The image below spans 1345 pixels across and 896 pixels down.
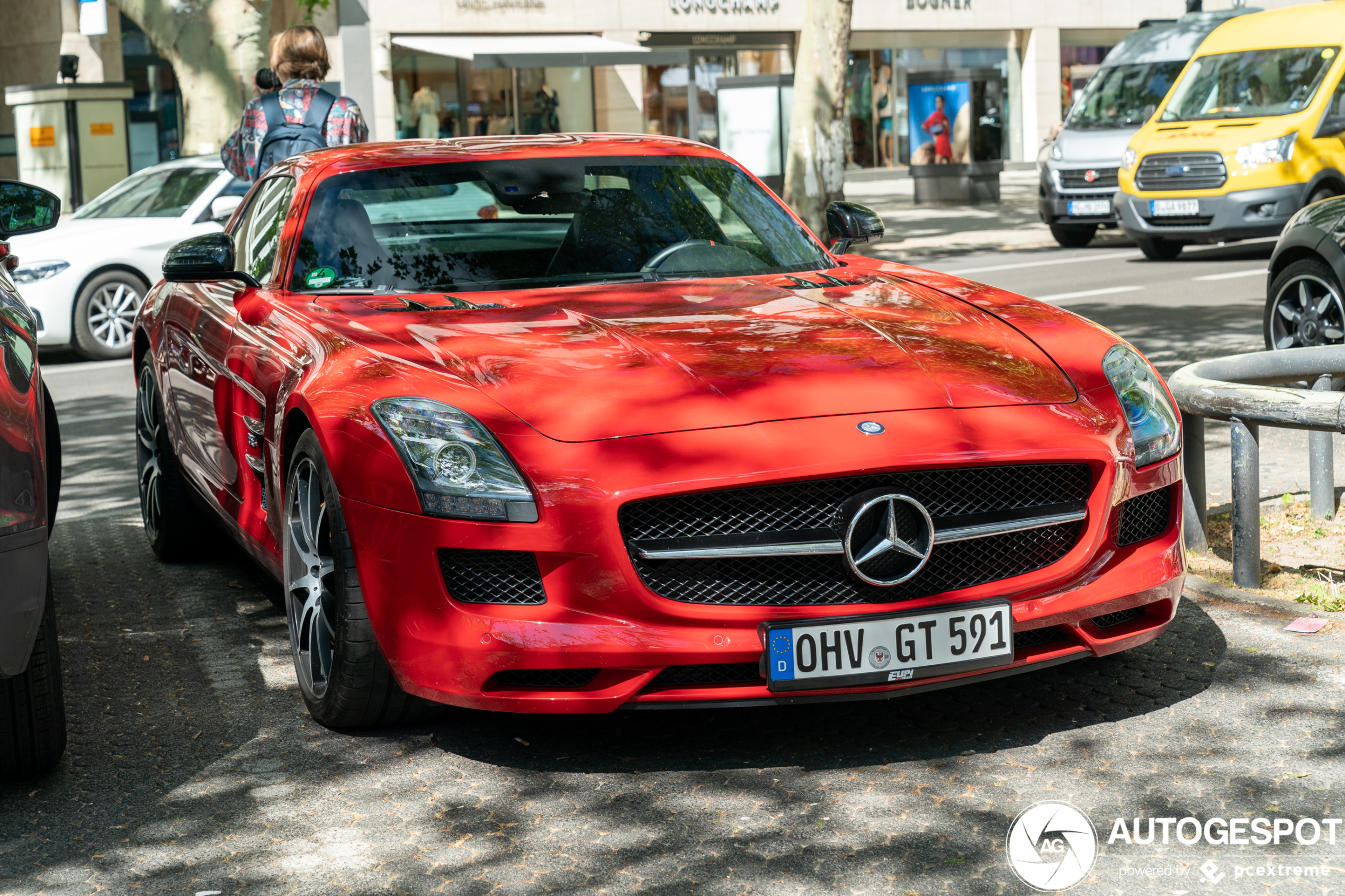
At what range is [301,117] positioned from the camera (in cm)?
888

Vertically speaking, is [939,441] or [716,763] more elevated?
[939,441]

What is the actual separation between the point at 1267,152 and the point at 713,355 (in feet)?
45.7

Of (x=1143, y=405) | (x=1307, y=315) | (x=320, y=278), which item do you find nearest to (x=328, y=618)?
(x=320, y=278)

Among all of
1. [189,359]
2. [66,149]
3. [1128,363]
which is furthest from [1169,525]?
[66,149]

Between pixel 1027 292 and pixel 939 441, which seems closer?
pixel 939 441

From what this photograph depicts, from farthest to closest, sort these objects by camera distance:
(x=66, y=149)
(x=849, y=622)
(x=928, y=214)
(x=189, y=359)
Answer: (x=928, y=214) → (x=66, y=149) → (x=189, y=359) → (x=849, y=622)

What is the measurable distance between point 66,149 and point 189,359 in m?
15.4

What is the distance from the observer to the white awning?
3067 cm

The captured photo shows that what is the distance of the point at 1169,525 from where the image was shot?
4.20m

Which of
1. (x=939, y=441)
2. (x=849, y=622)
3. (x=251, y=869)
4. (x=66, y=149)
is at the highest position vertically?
(x=66, y=149)

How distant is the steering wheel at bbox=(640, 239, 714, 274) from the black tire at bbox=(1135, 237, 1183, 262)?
44.1 ft

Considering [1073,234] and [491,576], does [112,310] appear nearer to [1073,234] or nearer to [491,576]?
[491,576]

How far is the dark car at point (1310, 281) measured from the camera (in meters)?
7.95

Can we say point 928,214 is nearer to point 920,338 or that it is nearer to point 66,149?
point 66,149
